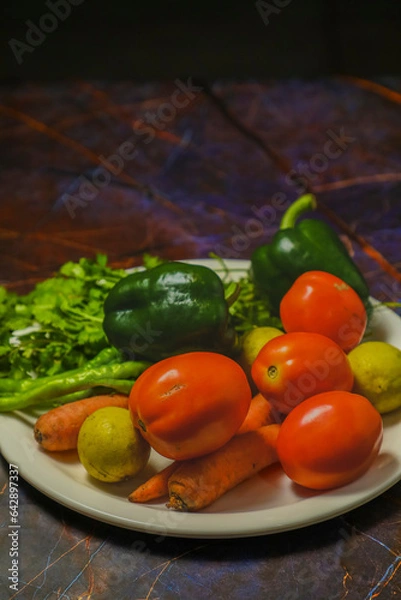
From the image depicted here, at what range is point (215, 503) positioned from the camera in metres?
1.25

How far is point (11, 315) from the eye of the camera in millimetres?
1626

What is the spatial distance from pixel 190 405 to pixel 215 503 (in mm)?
149

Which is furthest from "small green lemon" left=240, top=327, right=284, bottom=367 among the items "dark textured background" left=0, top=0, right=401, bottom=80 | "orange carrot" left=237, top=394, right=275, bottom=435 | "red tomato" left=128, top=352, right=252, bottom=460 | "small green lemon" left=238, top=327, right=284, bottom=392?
"dark textured background" left=0, top=0, right=401, bottom=80

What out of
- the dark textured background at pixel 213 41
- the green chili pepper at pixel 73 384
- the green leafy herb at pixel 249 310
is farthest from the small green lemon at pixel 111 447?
the dark textured background at pixel 213 41

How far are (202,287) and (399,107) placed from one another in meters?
1.48

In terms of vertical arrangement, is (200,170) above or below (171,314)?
below

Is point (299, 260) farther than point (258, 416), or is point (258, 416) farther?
point (299, 260)

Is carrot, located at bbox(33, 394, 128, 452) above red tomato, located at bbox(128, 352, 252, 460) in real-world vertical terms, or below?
below

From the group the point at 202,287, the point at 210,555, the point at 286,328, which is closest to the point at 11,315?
the point at 202,287

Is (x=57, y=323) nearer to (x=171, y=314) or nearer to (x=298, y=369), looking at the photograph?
(x=171, y=314)

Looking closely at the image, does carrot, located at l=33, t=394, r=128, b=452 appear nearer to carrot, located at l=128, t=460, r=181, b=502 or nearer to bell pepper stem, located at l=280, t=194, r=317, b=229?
carrot, located at l=128, t=460, r=181, b=502

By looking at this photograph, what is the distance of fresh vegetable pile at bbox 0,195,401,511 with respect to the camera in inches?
48.1

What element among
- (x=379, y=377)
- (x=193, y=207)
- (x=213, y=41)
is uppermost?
(x=379, y=377)

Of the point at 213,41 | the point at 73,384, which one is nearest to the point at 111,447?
the point at 73,384
